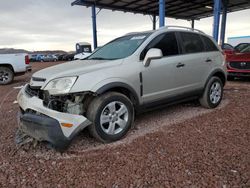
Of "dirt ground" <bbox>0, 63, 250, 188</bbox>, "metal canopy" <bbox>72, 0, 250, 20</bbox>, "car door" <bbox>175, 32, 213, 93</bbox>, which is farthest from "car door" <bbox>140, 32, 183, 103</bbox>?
"metal canopy" <bbox>72, 0, 250, 20</bbox>

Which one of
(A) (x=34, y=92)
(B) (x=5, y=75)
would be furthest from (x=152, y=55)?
(B) (x=5, y=75)

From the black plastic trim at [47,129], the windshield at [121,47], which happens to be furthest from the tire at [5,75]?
the black plastic trim at [47,129]

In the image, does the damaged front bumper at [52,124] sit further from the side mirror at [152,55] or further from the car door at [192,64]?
the car door at [192,64]

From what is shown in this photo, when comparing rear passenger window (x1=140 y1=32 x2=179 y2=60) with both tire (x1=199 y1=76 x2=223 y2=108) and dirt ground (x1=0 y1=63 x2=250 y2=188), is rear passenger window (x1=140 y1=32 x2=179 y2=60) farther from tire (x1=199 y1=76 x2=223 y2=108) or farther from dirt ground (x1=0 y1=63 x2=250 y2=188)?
dirt ground (x1=0 y1=63 x2=250 y2=188)

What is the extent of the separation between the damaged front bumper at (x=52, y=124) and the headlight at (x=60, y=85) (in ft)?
0.71

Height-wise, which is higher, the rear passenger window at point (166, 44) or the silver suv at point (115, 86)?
the rear passenger window at point (166, 44)

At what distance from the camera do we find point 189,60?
418 cm

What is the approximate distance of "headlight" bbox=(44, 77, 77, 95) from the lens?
9.23 feet

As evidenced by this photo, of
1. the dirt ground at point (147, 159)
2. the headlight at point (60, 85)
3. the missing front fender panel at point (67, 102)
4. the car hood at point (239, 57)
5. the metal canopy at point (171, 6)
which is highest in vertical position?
the metal canopy at point (171, 6)

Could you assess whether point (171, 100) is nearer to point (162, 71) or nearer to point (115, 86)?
point (162, 71)

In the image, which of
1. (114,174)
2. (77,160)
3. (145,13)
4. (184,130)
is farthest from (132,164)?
(145,13)

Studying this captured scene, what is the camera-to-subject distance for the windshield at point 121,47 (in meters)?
3.63

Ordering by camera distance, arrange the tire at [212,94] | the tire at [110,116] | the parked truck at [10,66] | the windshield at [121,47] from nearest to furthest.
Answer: the tire at [110,116] → the windshield at [121,47] → the tire at [212,94] → the parked truck at [10,66]

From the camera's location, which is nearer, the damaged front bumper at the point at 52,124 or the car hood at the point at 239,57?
the damaged front bumper at the point at 52,124
